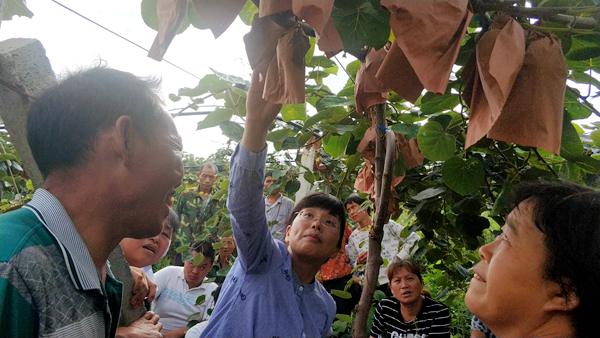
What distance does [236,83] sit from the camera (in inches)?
45.1

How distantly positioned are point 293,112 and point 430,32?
82cm

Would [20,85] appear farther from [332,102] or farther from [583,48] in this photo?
[583,48]

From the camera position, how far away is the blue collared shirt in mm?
1189

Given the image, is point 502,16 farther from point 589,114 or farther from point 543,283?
point 589,114

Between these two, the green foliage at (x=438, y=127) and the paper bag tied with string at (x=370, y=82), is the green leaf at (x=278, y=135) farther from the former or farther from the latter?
the paper bag tied with string at (x=370, y=82)

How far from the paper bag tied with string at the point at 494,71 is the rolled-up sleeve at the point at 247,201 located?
64 cm

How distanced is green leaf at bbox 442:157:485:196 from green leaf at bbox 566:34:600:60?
0.49 meters

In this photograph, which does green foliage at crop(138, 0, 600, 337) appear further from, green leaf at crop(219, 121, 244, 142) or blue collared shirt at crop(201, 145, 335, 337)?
blue collared shirt at crop(201, 145, 335, 337)

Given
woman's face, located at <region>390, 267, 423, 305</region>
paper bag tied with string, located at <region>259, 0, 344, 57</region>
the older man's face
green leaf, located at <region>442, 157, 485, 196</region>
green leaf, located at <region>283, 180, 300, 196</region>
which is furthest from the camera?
the older man's face

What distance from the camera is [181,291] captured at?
291 cm

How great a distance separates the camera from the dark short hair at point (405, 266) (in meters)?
2.66

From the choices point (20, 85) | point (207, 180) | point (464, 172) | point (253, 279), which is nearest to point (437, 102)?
point (464, 172)

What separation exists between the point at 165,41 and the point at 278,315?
926 mm

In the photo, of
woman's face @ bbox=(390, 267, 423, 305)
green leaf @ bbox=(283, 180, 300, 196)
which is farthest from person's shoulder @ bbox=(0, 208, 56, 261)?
woman's face @ bbox=(390, 267, 423, 305)
